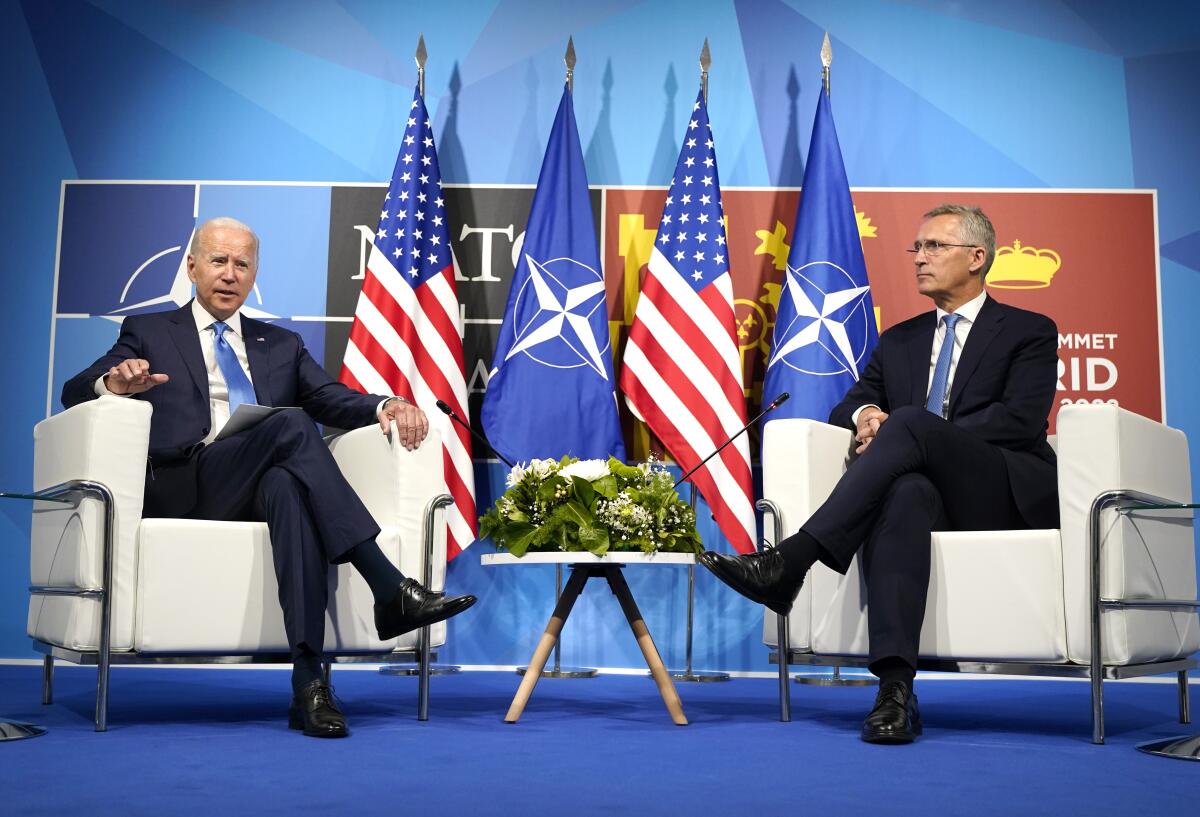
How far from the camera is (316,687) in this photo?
103 inches

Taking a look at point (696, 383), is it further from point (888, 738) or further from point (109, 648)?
point (109, 648)

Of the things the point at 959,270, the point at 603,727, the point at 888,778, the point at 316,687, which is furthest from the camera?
the point at 959,270

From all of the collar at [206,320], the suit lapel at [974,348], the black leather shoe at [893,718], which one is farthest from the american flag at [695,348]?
the black leather shoe at [893,718]

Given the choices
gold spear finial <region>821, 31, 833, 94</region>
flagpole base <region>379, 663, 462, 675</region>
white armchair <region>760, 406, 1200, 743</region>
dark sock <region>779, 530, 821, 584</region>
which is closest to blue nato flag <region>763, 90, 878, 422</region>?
gold spear finial <region>821, 31, 833, 94</region>

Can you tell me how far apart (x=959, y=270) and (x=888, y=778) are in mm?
1721

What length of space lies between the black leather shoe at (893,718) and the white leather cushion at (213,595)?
1192 mm

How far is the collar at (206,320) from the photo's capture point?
336cm

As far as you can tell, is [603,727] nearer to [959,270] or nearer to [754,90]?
[959,270]

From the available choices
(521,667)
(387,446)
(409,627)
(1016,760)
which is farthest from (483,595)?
(1016,760)

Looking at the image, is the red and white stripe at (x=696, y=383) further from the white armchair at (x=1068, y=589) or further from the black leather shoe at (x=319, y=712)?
the black leather shoe at (x=319, y=712)

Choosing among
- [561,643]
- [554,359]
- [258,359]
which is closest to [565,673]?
[561,643]

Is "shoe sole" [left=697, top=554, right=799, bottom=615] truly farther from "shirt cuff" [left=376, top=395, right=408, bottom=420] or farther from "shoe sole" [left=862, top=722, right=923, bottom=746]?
"shirt cuff" [left=376, top=395, right=408, bottom=420]

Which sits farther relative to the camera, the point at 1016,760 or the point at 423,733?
the point at 423,733

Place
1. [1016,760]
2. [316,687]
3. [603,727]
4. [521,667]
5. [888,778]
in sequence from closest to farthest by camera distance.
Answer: [888,778] < [1016,760] < [316,687] < [603,727] < [521,667]
